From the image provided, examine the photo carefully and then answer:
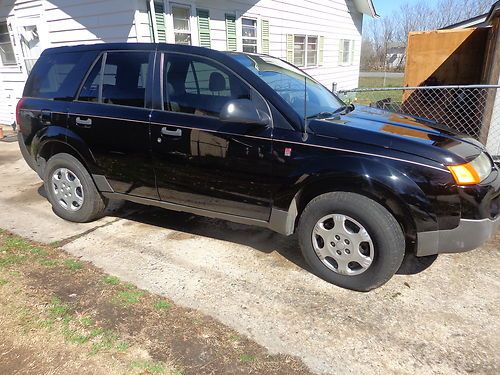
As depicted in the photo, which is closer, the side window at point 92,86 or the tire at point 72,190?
the side window at point 92,86

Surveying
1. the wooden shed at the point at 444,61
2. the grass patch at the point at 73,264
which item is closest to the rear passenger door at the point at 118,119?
the grass patch at the point at 73,264

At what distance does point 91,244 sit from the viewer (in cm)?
378

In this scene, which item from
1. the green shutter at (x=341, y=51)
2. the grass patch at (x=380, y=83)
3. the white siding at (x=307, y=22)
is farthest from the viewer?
the grass patch at (x=380, y=83)

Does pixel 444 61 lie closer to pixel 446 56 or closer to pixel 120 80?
pixel 446 56

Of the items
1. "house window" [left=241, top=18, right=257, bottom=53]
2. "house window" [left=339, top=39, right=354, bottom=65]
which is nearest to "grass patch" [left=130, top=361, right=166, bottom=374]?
"house window" [left=241, top=18, right=257, bottom=53]

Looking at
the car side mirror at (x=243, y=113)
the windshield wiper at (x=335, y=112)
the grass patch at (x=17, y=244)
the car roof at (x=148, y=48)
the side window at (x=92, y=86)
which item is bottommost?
the grass patch at (x=17, y=244)

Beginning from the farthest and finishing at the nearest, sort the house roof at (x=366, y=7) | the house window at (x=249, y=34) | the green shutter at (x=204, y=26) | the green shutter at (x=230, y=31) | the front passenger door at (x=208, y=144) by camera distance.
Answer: the house roof at (x=366, y=7) → the house window at (x=249, y=34) → the green shutter at (x=230, y=31) → the green shutter at (x=204, y=26) → the front passenger door at (x=208, y=144)

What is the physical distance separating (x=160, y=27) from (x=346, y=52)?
12049 millimetres

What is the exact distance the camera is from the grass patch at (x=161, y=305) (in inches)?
109

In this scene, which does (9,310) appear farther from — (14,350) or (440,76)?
(440,76)

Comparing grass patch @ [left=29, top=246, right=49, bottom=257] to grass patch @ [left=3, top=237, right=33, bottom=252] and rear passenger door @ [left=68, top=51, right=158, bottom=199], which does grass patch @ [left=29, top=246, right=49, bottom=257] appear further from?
rear passenger door @ [left=68, top=51, right=158, bottom=199]

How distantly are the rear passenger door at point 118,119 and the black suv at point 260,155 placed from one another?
13 millimetres

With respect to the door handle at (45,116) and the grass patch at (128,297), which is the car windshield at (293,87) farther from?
the door handle at (45,116)

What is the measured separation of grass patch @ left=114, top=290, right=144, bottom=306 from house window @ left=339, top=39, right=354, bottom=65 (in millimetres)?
15353
